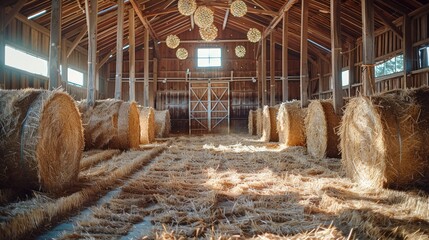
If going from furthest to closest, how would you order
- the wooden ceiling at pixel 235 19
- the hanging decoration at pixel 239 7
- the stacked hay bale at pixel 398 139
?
the wooden ceiling at pixel 235 19 < the hanging decoration at pixel 239 7 < the stacked hay bale at pixel 398 139

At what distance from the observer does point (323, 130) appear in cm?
639

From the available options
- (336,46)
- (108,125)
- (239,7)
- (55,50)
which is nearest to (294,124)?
(336,46)

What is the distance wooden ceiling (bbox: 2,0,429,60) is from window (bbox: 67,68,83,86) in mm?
1626

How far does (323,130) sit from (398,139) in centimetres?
275

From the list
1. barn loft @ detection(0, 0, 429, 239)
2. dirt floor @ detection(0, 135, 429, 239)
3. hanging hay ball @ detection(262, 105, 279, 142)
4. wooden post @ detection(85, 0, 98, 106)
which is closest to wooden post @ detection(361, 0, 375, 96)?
barn loft @ detection(0, 0, 429, 239)

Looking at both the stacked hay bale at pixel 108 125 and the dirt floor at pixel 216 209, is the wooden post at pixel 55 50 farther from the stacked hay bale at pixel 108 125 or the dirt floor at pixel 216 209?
the dirt floor at pixel 216 209

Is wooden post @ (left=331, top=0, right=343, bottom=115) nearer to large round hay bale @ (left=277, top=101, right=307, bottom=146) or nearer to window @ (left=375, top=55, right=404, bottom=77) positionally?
large round hay bale @ (left=277, top=101, right=307, bottom=146)

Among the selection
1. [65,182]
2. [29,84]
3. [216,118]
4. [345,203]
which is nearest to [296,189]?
[345,203]

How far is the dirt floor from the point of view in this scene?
239 centimetres

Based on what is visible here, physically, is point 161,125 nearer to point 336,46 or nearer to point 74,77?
point 74,77

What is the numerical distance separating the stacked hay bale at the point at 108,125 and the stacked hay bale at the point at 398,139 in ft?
17.8

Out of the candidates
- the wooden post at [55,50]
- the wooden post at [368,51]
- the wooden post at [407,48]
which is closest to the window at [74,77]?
the wooden post at [55,50]

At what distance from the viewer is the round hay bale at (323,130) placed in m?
6.27

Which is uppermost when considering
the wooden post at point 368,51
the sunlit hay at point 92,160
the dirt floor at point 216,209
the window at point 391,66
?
the window at point 391,66
